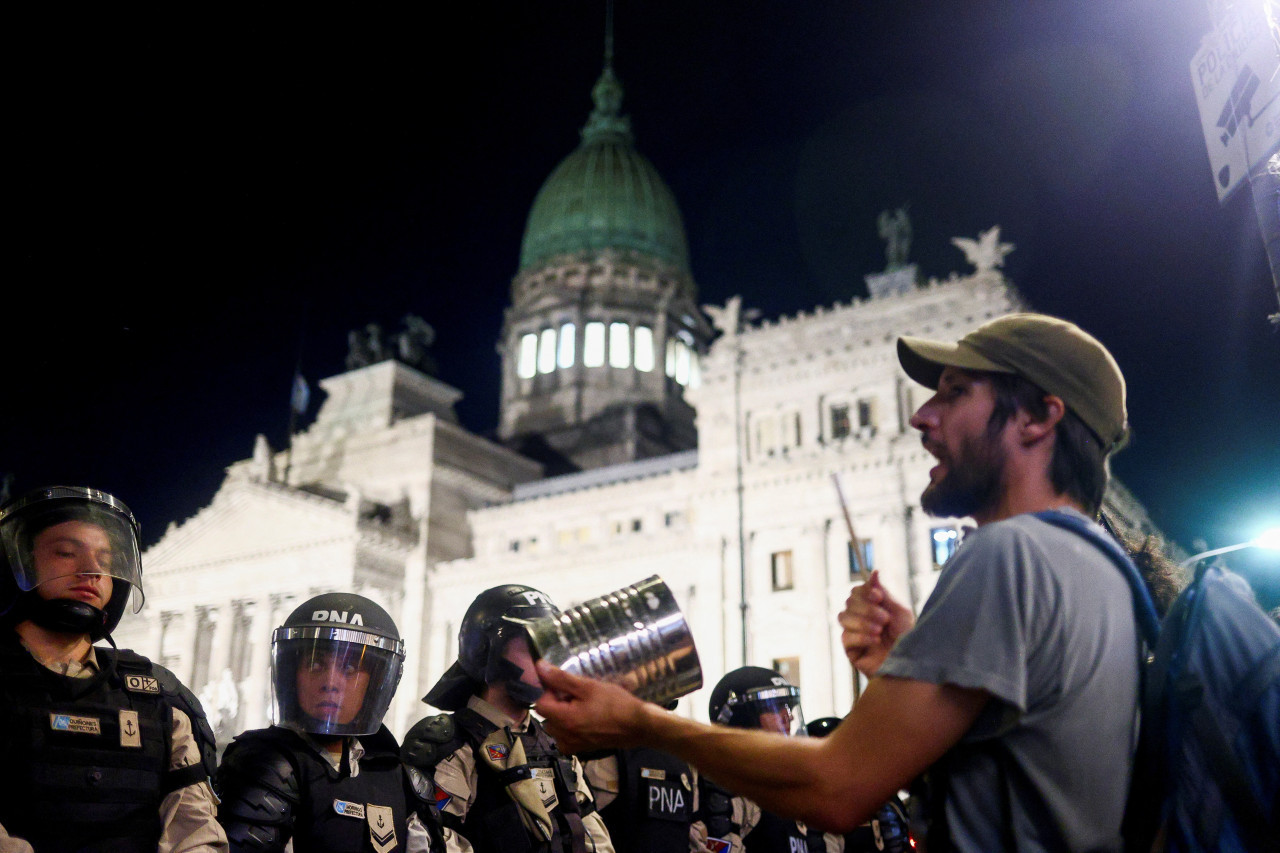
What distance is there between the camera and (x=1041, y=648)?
2.42 m

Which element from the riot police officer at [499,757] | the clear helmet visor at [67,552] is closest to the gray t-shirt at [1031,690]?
the riot police officer at [499,757]

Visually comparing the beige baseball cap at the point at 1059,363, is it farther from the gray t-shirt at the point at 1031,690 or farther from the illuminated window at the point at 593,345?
the illuminated window at the point at 593,345

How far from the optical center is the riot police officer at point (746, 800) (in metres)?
9.05

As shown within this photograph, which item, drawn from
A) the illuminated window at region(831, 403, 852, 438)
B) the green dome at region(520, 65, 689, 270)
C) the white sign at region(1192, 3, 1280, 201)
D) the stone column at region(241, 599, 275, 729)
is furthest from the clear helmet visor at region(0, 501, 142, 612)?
the green dome at region(520, 65, 689, 270)

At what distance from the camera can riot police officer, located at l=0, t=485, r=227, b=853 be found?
475cm

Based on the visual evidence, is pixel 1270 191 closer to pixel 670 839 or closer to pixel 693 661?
pixel 670 839

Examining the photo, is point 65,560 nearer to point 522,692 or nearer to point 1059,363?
point 522,692

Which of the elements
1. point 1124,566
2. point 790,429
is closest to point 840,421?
point 790,429

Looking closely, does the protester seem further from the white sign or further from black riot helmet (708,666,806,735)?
black riot helmet (708,666,806,735)

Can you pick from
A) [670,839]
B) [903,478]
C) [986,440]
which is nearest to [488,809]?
[670,839]

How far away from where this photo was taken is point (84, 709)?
16.4 feet

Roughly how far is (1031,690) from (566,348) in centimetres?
6203

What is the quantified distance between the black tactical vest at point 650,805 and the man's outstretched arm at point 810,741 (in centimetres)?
607

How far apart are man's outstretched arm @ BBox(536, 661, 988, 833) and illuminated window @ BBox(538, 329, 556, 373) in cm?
6128
